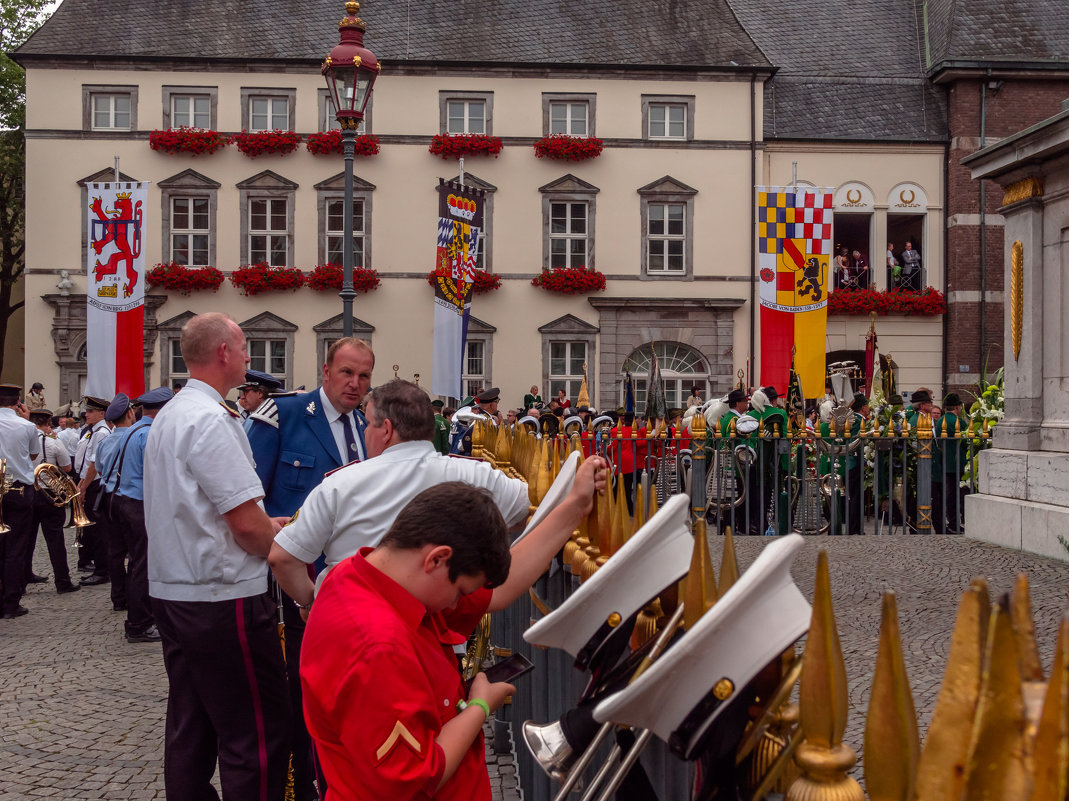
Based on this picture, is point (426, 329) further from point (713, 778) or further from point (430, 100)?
point (713, 778)

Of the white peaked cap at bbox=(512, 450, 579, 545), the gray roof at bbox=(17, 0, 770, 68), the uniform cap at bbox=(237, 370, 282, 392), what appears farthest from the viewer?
the gray roof at bbox=(17, 0, 770, 68)

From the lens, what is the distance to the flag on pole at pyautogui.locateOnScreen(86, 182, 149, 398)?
18.2 m

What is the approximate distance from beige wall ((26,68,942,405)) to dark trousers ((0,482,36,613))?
1734cm

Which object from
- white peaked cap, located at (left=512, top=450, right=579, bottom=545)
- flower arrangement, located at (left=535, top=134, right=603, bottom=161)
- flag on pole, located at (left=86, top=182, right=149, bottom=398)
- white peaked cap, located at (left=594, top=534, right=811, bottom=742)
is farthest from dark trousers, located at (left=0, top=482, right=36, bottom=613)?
flower arrangement, located at (left=535, top=134, right=603, bottom=161)

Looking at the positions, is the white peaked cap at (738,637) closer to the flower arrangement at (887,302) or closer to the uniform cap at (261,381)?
the uniform cap at (261,381)

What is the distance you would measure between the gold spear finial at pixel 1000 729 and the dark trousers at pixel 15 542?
31.1 ft

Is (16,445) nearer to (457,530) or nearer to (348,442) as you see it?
(348,442)

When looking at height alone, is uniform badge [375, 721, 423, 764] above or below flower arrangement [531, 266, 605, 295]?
below

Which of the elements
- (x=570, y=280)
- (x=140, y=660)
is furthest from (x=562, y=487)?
(x=570, y=280)

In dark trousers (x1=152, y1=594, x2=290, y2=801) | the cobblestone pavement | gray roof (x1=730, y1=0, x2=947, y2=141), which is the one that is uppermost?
gray roof (x1=730, y1=0, x2=947, y2=141)

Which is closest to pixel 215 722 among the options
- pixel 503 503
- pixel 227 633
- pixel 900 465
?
pixel 227 633

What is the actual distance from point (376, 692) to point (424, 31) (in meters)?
28.0

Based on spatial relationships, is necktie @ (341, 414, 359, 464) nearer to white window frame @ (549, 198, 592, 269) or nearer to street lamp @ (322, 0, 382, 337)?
street lamp @ (322, 0, 382, 337)

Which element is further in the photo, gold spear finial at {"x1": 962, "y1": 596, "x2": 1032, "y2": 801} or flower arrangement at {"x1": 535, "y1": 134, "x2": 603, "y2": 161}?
flower arrangement at {"x1": 535, "y1": 134, "x2": 603, "y2": 161}
